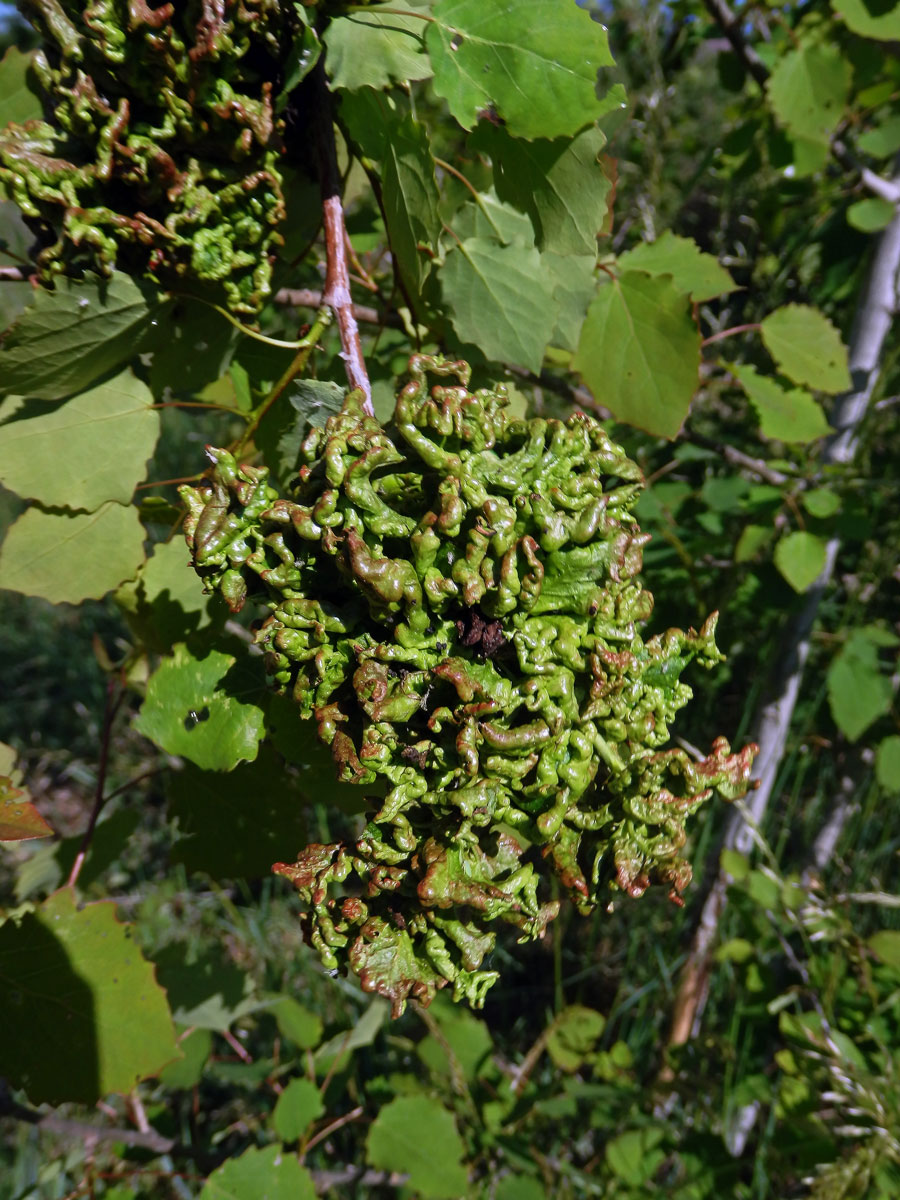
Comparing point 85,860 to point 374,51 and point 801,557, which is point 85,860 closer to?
point 374,51

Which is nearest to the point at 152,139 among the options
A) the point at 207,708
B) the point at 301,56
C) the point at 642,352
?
the point at 301,56

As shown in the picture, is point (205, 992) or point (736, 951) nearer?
point (205, 992)

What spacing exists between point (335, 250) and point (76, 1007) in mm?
1096

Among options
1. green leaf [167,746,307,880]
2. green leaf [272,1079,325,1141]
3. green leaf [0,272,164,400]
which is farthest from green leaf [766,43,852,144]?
green leaf [272,1079,325,1141]

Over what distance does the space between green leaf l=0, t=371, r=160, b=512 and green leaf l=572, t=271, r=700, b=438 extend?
743 millimetres

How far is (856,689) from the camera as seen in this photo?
228 cm

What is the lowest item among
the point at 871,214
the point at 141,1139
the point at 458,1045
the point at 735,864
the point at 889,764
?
the point at 141,1139

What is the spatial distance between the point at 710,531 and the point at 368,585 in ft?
5.90

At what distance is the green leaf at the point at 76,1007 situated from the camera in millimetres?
1089

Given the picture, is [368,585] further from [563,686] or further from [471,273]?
[471,273]

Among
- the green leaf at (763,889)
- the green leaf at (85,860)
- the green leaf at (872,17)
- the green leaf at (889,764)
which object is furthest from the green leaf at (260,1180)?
the green leaf at (872,17)

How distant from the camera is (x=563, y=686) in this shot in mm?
780

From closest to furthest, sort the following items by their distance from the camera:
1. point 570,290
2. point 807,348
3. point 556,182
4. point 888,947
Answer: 1. point 556,182
2. point 570,290
3. point 807,348
4. point 888,947

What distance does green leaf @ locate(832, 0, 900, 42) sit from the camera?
165 centimetres
